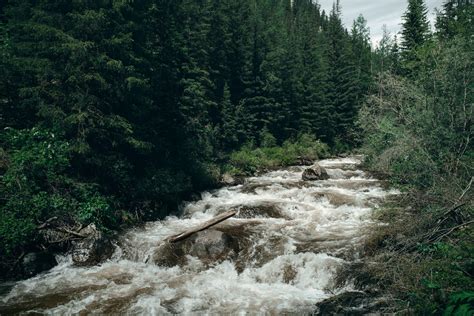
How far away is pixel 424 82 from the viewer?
12633mm

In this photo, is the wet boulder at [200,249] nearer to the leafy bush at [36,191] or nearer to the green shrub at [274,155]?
the leafy bush at [36,191]

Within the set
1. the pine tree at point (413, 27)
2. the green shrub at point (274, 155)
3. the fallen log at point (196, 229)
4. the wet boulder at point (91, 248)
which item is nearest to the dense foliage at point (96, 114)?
the wet boulder at point (91, 248)

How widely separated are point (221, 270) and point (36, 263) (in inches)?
241

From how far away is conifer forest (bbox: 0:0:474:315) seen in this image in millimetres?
8438

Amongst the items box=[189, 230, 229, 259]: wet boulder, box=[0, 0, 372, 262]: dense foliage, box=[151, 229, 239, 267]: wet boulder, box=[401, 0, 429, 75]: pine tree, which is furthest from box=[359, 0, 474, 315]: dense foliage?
box=[401, 0, 429, 75]: pine tree

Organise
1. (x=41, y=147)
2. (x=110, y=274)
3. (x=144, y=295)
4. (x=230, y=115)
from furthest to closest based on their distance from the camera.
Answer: (x=230, y=115), (x=41, y=147), (x=110, y=274), (x=144, y=295)

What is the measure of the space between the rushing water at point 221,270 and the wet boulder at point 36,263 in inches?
10.7

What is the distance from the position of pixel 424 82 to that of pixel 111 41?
1293 cm

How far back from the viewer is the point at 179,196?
742 inches

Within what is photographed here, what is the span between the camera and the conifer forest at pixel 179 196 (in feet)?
27.7

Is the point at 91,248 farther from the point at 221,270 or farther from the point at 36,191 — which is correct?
the point at 221,270

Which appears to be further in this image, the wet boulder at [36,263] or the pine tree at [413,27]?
the pine tree at [413,27]

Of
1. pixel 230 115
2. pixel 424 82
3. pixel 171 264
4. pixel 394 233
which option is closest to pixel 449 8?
pixel 230 115

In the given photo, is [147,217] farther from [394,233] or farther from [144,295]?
[394,233]
